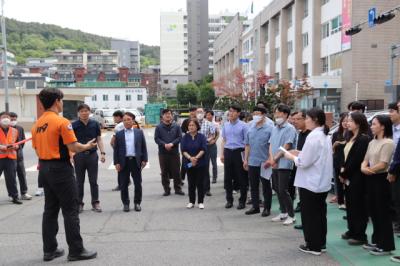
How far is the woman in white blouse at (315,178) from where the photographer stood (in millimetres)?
5941

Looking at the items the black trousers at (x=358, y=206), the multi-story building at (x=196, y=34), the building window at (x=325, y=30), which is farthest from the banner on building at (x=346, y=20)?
the multi-story building at (x=196, y=34)

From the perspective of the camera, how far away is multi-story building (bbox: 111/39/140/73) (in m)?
170

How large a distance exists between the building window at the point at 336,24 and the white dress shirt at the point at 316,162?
111 ft

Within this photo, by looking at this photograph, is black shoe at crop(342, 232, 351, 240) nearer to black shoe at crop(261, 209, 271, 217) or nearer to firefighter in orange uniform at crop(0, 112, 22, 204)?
black shoe at crop(261, 209, 271, 217)

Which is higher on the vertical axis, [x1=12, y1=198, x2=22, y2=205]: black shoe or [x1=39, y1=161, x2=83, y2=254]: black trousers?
[x1=39, y1=161, x2=83, y2=254]: black trousers

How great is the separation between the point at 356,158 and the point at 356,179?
293 millimetres

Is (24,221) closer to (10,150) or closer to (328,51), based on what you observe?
(10,150)

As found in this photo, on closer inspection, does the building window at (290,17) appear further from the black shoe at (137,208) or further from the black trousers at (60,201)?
the black trousers at (60,201)

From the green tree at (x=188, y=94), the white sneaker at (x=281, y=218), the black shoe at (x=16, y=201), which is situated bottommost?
the black shoe at (x=16, y=201)

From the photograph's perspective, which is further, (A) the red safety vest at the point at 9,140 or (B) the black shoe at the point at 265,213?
(A) the red safety vest at the point at 9,140

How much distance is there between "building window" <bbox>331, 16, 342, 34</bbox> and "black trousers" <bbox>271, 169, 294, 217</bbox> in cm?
3215

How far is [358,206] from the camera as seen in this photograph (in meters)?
6.44

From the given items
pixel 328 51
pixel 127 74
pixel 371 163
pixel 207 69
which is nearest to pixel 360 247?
pixel 371 163

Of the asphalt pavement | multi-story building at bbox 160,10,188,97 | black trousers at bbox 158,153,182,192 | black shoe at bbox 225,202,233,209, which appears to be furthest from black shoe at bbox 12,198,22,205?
multi-story building at bbox 160,10,188,97
